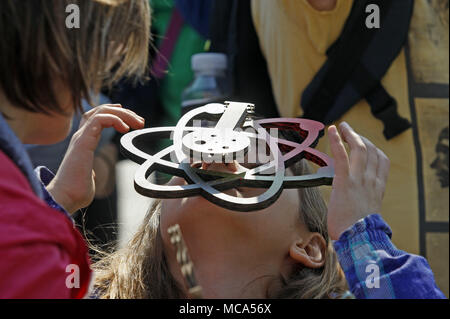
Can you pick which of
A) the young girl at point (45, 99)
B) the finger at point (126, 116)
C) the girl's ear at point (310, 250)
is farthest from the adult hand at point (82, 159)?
the girl's ear at point (310, 250)

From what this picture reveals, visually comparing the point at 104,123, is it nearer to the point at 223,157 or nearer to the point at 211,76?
the point at 223,157

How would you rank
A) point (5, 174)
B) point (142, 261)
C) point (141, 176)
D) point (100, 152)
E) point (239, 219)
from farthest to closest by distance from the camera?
point (100, 152) < point (142, 261) < point (239, 219) < point (141, 176) < point (5, 174)

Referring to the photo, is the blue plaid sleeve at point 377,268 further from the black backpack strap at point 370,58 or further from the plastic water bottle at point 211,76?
the plastic water bottle at point 211,76

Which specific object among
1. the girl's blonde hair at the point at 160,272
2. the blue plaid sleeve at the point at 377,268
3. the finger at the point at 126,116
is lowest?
the girl's blonde hair at the point at 160,272

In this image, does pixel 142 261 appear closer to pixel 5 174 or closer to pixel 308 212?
pixel 308 212

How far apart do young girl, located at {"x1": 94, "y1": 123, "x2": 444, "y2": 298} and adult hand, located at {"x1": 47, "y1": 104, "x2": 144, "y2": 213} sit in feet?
0.54

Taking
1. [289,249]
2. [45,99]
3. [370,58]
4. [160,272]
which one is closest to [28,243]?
[45,99]

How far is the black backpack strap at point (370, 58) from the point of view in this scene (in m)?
1.81

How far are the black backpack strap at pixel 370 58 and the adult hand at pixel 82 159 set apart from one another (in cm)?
67

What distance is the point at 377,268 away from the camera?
1.15 metres
